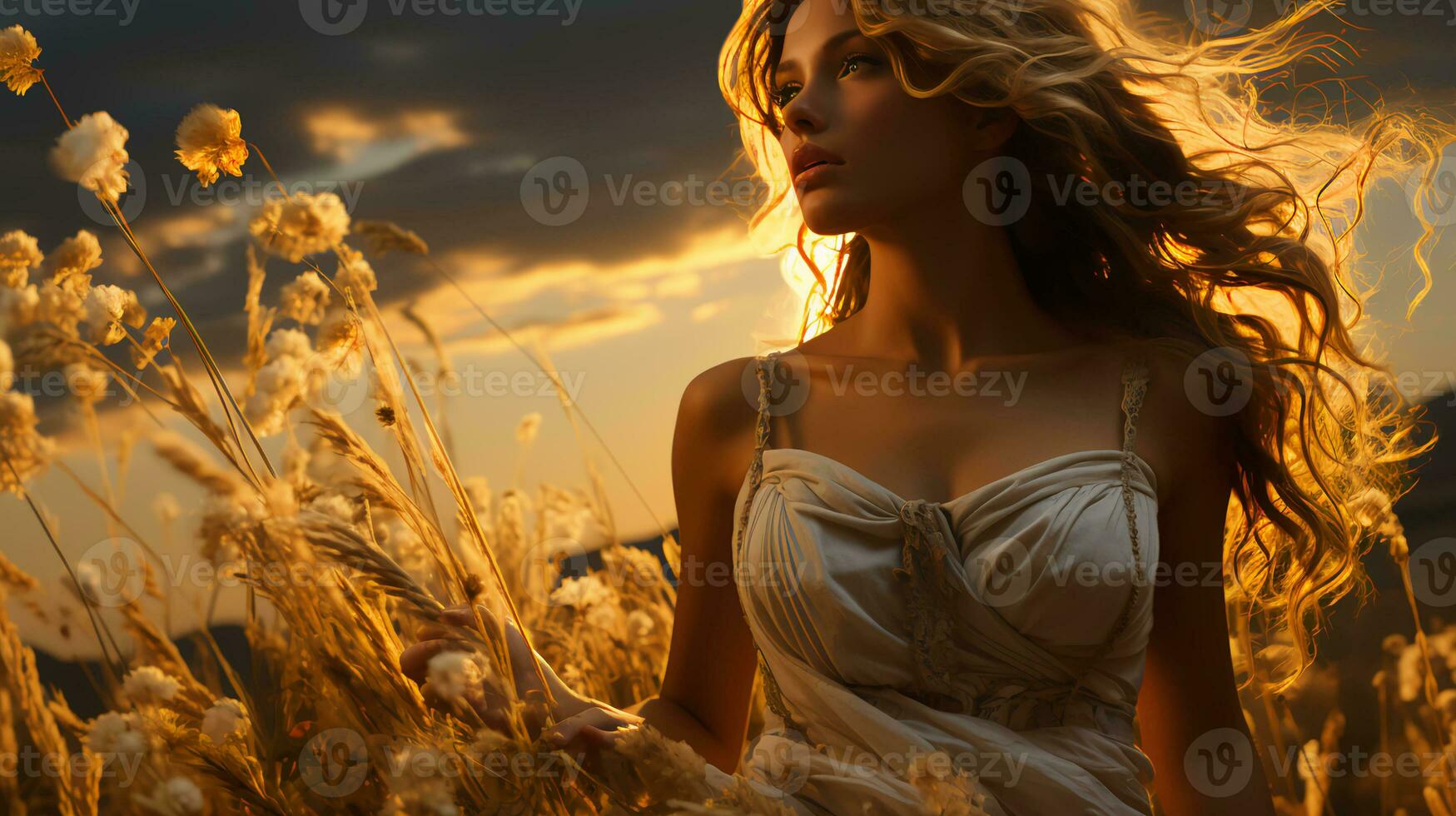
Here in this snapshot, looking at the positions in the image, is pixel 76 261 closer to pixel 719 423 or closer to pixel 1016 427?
pixel 719 423

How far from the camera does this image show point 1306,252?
1.45 m

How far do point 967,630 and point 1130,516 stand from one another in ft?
0.73

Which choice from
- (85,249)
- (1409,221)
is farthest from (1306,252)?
(85,249)

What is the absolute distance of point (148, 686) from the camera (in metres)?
0.81

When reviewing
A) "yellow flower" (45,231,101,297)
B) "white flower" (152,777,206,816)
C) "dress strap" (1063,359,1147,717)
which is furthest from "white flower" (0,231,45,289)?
"dress strap" (1063,359,1147,717)

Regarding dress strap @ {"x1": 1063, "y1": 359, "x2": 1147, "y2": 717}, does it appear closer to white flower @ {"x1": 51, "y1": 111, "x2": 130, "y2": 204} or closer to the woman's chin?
the woman's chin

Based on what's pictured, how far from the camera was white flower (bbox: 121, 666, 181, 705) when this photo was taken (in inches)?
31.9

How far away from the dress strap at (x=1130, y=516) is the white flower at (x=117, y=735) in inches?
34.9

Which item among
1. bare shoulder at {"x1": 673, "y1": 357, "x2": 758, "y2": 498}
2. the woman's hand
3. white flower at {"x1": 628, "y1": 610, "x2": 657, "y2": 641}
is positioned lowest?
white flower at {"x1": 628, "y1": 610, "x2": 657, "y2": 641}

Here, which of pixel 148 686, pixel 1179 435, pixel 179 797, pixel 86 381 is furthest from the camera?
pixel 1179 435

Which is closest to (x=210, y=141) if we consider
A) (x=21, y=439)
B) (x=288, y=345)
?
(x=288, y=345)

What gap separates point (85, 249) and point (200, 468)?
0.46m

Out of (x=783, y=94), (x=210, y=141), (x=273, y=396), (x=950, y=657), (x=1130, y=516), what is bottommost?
(x=950, y=657)

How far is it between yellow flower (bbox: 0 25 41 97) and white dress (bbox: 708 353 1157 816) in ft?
2.77
